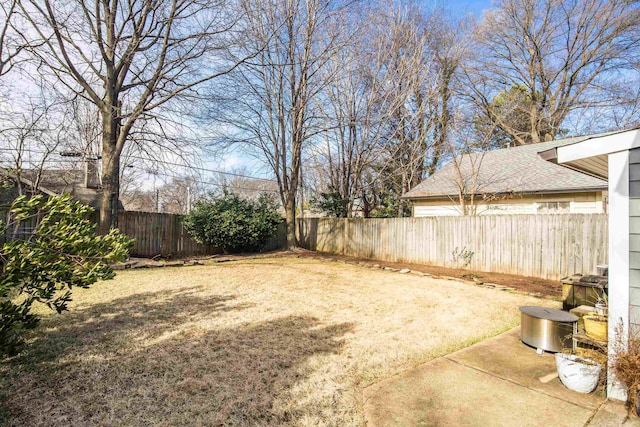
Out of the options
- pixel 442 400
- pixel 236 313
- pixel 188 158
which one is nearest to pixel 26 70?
pixel 188 158

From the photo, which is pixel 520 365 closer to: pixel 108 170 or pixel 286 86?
pixel 108 170

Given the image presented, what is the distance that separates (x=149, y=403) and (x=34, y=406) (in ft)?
2.60

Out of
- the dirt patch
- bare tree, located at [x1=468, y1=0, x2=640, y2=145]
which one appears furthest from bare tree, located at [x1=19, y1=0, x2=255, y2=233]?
bare tree, located at [x1=468, y1=0, x2=640, y2=145]

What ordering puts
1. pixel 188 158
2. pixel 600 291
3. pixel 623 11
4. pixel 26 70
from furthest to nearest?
pixel 623 11 < pixel 188 158 < pixel 26 70 < pixel 600 291

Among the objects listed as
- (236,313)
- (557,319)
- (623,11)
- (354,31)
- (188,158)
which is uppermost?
(623,11)

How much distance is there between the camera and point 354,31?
12.8 meters

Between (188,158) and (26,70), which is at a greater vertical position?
(26,70)

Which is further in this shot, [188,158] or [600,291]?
[188,158]

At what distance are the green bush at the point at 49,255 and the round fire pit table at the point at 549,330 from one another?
4135 millimetres

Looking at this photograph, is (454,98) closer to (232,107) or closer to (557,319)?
(232,107)

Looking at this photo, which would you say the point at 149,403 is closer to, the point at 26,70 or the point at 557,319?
the point at 557,319

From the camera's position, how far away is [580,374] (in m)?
2.70

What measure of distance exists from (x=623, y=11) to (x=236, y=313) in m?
22.2

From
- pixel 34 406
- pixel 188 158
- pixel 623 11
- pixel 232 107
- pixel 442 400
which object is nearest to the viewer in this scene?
pixel 34 406
